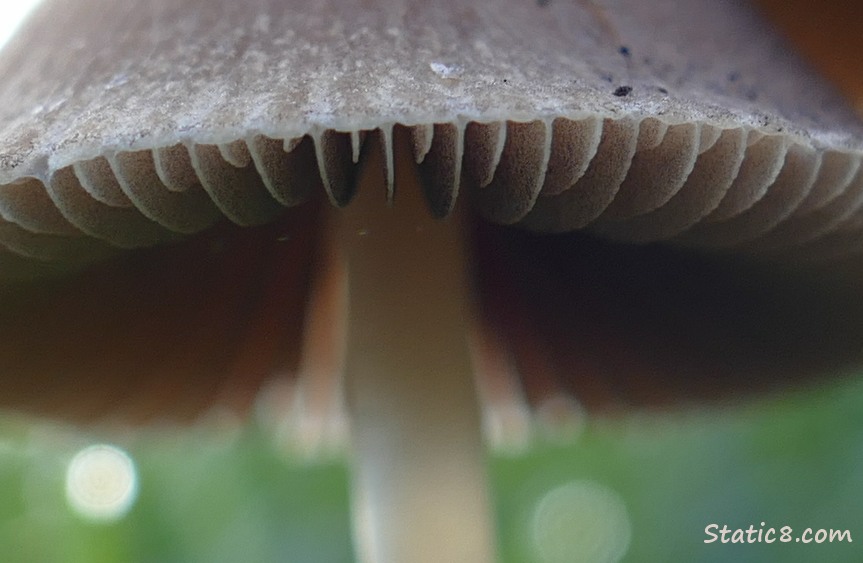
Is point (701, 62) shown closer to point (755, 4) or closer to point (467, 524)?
point (755, 4)

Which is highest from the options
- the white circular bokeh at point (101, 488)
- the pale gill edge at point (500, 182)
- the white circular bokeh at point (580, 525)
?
the pale gill edge at point (500, 182)

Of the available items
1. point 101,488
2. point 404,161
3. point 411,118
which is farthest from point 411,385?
point 101,488

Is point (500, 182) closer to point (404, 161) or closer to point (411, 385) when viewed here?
point (404, 161)

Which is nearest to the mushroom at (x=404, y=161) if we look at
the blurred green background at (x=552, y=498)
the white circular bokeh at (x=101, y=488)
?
the blurred green background at (x=552, y=498)

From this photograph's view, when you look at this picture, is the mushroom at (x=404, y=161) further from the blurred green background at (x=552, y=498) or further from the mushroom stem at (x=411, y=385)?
the blurred green background at (x=552, y=498)

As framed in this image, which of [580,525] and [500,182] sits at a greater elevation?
[500,182]

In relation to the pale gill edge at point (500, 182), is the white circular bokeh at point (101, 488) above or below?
below

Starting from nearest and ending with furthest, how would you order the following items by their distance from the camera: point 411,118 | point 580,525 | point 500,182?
point 411,118 < point 500,182 < point 580,525
